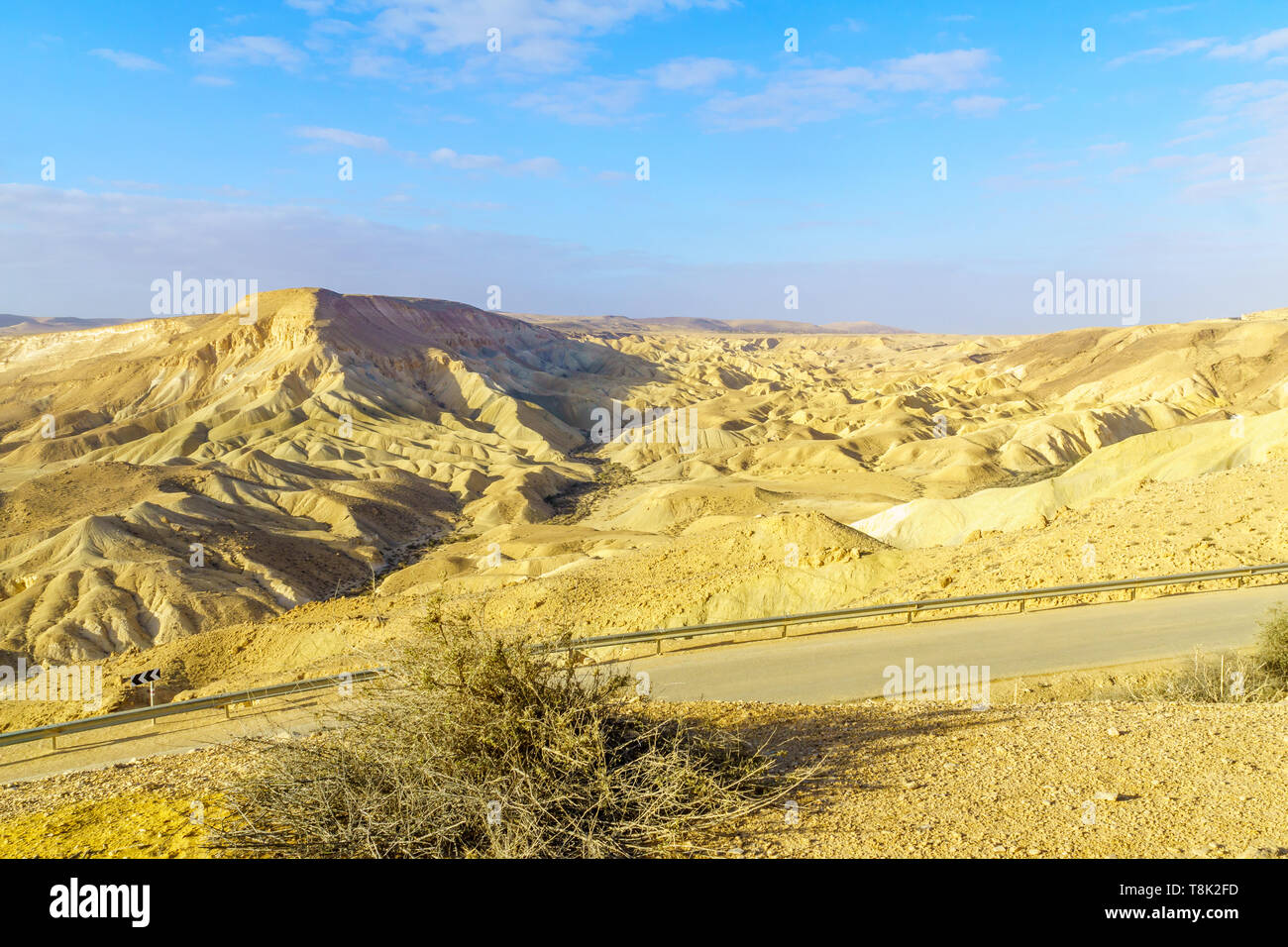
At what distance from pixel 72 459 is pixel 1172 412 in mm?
99540

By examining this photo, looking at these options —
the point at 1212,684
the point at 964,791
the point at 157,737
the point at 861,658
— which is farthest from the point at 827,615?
the point at 157,737

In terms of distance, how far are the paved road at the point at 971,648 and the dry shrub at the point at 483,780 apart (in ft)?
21.7

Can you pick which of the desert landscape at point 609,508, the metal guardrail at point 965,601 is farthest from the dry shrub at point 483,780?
the metal guardrail at point 965,601

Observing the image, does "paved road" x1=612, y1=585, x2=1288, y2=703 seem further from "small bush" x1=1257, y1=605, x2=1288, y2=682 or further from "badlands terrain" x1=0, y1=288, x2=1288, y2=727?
"badlands terrain" x1=0, y1=288, x2=1288, y2=727

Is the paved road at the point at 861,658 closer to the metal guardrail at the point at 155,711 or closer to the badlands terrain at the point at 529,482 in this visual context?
the metal guardrail at the point at 155,711

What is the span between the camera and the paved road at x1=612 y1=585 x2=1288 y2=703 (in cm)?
1338

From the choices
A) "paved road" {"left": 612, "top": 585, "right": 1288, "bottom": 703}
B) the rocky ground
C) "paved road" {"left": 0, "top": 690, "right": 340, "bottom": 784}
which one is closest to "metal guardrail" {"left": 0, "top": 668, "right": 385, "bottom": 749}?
"paved road" {"left": 0, "top": 690, "right": 340, "bottom": 784}

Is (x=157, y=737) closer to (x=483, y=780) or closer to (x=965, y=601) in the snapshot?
(x=483, y=780)

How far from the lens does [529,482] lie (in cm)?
6762

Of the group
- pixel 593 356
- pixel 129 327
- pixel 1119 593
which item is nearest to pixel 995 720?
pixel 1119 593

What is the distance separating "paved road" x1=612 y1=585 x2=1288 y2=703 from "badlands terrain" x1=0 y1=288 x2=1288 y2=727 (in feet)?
6.60

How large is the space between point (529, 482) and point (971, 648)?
55.2m

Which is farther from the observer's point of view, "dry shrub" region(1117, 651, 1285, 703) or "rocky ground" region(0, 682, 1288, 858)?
"dry shrub" region(1117, 651, 1285, 703)

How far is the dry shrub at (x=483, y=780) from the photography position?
5.80 meters
